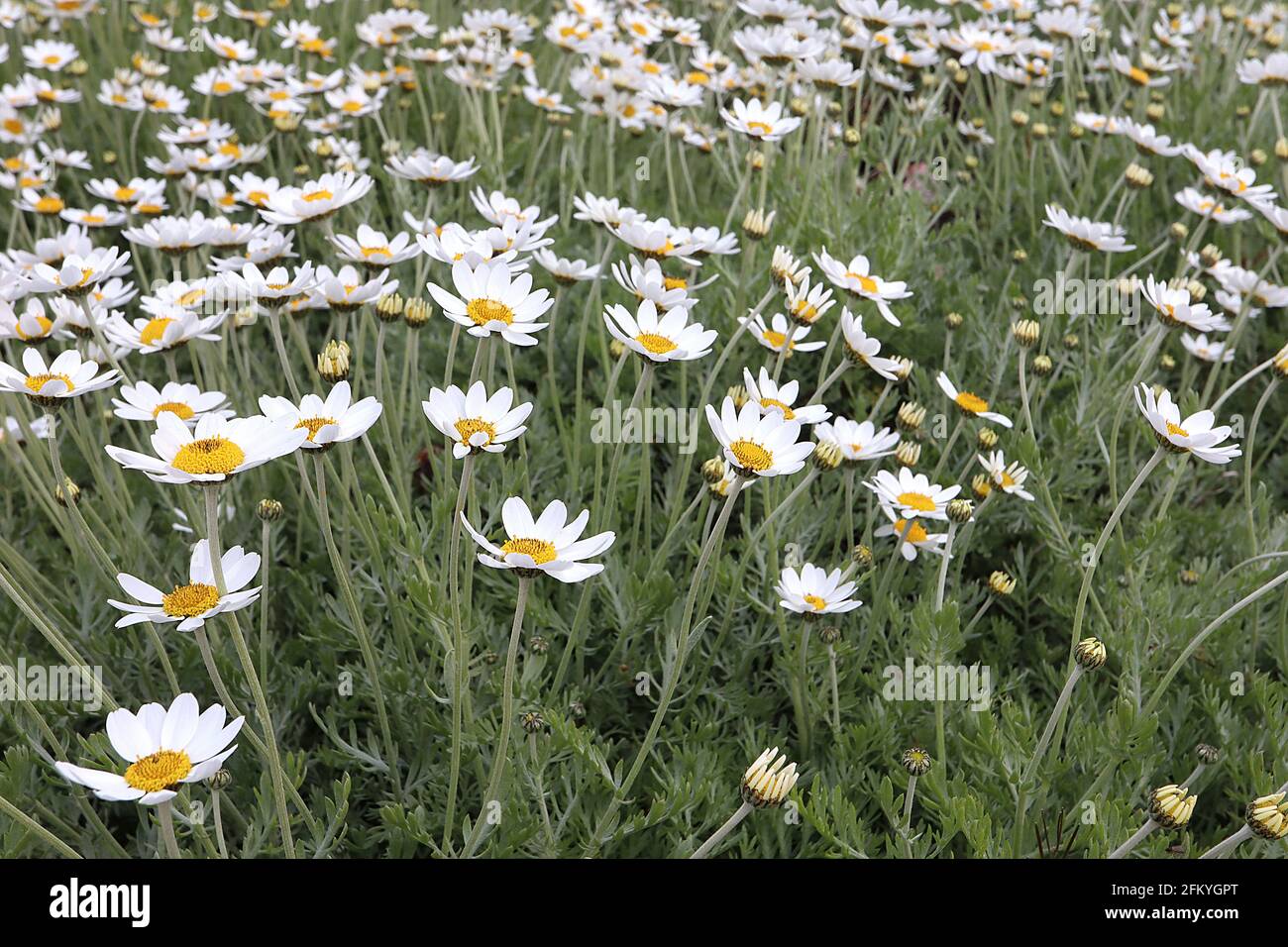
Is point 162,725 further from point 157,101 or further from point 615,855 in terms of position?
point 157,101

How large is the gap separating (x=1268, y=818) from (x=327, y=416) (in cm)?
170

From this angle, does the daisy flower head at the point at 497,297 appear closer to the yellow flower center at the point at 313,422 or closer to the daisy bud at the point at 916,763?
the yellow flower center at the point at 313,422

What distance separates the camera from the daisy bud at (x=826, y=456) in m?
2.34

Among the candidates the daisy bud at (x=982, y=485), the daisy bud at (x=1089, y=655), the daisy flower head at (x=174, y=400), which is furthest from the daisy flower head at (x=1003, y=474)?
the daisy flower head at (x=174, y=400)

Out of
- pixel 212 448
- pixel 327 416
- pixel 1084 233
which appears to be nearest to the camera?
pixel 212 448

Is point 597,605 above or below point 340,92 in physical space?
below

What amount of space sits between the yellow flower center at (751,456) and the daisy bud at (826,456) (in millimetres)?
396

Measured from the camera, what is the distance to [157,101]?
4492mm

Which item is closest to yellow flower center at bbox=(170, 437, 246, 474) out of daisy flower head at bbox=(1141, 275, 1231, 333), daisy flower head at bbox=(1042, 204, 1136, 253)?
daisy flower head at bbox=(1141, 275, 1231, 333)

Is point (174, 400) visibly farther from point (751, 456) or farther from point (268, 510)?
point (751, 456)

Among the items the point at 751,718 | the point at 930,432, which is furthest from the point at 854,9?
the point at 751,718

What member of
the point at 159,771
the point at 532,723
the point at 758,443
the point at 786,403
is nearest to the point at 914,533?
the point at 786,403

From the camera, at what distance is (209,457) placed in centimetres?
165

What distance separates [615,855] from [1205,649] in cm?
160
